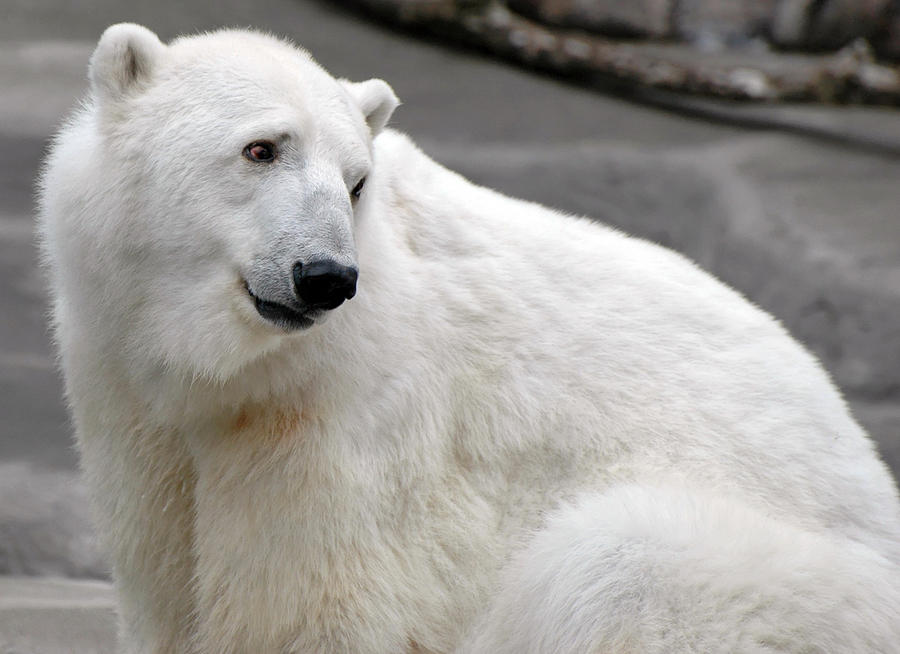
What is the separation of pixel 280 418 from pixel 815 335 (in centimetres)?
460

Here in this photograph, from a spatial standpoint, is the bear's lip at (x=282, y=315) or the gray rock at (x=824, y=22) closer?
the bear's lip at (x=282, y=315)

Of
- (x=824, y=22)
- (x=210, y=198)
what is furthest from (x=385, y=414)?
(x=824, y=22)

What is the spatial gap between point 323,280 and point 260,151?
42cm

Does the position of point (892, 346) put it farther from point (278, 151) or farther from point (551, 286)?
point (278, 151)

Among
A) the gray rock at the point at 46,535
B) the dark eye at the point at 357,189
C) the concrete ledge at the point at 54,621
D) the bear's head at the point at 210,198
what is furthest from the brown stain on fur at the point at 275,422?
the gray rock at the point at 46,535

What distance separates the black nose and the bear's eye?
330 mm

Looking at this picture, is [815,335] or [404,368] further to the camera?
[815,335]

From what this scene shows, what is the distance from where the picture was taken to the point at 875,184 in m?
7.92

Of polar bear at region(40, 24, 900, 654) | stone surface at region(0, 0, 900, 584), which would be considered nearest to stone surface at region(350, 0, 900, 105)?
stone surface at region(0, 0, 900, 584)

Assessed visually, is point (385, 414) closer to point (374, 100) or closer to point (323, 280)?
point (323, 280)

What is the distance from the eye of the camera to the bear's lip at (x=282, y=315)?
2812 mm

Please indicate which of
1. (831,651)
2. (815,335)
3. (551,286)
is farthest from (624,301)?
(815,335)

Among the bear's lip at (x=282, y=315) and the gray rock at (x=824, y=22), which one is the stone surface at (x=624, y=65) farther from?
the bear's lip at (x=282, y=315)

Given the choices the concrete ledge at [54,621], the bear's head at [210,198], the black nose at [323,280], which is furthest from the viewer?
the concrete ledge at [54,621]
